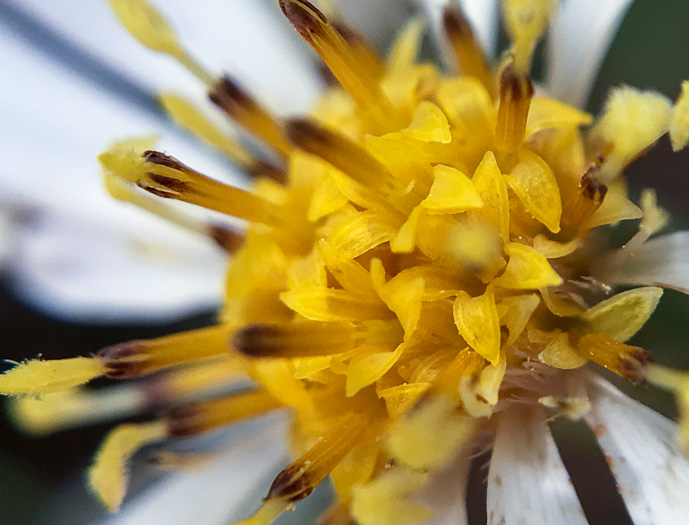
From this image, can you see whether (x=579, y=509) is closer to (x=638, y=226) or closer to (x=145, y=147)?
(x=638, y=226)

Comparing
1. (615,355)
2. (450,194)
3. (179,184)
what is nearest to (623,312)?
(615,355)

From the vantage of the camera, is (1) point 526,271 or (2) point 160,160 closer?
(1) point 526,271

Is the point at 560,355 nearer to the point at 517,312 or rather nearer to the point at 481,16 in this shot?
the point at 517,312

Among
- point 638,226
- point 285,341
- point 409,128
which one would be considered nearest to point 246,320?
point 285,341

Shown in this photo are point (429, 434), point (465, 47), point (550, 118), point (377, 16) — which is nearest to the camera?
point (429, 434)

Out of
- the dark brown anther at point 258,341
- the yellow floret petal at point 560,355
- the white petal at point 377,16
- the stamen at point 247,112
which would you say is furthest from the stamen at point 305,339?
the white petal at point 377,16

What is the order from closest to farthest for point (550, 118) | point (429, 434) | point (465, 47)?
point (429, 434) < point (550, 118) < point (465, 47)

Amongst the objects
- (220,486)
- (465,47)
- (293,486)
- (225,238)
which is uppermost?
(465,47)
